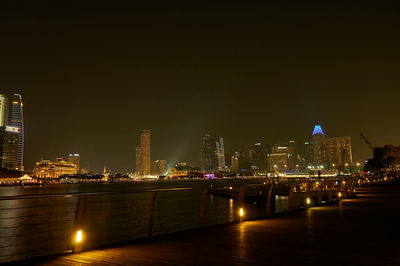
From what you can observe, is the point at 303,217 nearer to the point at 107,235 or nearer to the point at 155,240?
the point at 155,240

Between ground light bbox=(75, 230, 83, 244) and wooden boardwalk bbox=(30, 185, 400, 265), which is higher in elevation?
ground light bbox=(75, 230, 83, 244)

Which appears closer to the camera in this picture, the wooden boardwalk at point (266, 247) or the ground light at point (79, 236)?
the wooden boardwalk at point (266, 247)

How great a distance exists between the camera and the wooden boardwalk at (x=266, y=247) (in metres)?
6.14

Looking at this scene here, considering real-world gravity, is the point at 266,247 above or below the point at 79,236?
below

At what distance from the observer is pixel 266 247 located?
7.22 m

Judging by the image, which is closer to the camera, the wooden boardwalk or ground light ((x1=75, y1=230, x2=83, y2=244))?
the wooden boardwalk

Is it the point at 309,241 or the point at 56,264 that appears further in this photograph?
the point at 309,241

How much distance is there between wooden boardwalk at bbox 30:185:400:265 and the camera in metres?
6.14

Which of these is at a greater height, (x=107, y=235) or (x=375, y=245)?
(x=375, y=245)

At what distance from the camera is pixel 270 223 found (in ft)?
35.7

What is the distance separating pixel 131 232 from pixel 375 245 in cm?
2032

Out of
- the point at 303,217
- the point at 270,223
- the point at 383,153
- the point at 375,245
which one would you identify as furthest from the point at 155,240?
the point at 383,153

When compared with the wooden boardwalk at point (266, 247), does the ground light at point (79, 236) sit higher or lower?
higher

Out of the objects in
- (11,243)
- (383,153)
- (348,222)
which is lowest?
(11,243)
